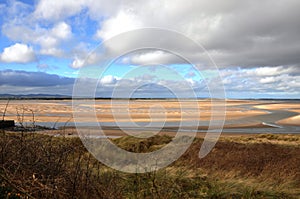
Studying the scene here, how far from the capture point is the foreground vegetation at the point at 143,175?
500 cm

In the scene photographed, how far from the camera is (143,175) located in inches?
330

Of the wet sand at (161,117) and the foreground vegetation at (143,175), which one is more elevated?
the foreground vegetation at (143,175)

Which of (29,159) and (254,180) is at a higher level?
(29,159)

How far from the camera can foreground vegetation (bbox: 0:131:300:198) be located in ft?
16.4

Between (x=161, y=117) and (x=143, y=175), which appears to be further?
(x=161, y=117)

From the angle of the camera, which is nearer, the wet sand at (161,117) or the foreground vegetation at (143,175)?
the foreground vegetation at (143,175)

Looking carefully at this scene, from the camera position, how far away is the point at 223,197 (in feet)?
23.7

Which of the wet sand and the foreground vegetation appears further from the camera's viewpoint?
the wet sand

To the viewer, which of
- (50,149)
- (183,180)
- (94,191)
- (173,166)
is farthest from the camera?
(173,166)

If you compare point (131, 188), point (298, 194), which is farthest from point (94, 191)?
point (298, 194)

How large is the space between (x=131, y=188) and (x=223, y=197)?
2.00 m

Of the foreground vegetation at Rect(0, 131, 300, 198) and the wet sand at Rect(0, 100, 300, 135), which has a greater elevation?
the foreground vegetation at Rect(0, 131, 300, 198)

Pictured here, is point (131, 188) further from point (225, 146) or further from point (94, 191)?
point (225, 146)

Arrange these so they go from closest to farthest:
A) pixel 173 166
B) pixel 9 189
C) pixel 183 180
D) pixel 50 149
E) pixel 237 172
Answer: pixel 9 189
pixel 50 149
pixel 183 180
pixel 237 172
pixel 173 166
